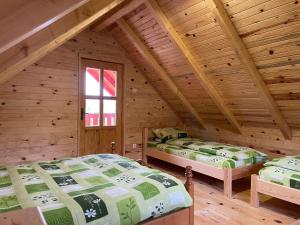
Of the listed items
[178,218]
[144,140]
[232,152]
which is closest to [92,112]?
[144,140]

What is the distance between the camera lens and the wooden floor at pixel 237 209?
2.43 metres

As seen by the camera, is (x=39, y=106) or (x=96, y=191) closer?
(x=96, y=191)

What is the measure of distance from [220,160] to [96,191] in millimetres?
1976

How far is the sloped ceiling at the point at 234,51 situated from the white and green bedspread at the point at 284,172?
0.74m

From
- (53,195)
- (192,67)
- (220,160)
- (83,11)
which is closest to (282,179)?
(220,160)

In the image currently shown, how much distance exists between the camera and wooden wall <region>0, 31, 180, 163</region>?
11.0 feet

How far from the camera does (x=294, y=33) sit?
2279 millimetres

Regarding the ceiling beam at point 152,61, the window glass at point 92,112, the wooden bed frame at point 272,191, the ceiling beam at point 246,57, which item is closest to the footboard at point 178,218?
the wooden bed frame at point 272,191

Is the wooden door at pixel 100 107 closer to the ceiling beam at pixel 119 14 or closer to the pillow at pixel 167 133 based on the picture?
the ceiling beam at pixel 119 14

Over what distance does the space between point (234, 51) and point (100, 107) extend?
2.35m

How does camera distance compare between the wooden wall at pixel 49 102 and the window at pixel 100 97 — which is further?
the window at pixel 100 97

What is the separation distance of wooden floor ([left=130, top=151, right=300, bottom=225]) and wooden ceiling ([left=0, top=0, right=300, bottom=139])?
3.62 ft

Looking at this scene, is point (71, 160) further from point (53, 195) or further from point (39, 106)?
point (39, 106)

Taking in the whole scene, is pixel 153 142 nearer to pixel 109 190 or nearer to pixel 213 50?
pixel 213 50
